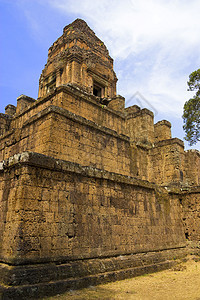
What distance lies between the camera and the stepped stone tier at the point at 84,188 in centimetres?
544

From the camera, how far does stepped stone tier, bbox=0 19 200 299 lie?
5.44 meters

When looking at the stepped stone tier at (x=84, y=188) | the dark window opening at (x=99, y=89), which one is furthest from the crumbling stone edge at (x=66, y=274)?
the dark window opening at (x=99, y=89)

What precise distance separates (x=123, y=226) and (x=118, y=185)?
1.32 meters

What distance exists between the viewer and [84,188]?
6938 millimetres

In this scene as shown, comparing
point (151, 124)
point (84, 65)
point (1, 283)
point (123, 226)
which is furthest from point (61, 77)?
point (1, 283)

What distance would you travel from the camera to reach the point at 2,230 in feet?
18.9

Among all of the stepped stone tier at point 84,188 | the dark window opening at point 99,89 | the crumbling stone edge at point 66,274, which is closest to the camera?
the crumbling stone edge at point 66,274

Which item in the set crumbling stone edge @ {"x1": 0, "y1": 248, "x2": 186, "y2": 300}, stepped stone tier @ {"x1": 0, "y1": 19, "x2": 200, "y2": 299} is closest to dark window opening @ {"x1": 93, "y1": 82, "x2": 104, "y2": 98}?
stepped stone tier @ {"x1": 0, "y1": 19, "x2": 200, "y2": 299}

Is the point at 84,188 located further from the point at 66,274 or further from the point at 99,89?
the point at 99,89

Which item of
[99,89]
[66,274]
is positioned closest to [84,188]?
[66,274]

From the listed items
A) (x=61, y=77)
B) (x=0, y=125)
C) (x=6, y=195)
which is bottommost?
(x=6, y=195)

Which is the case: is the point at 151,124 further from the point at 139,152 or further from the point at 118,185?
the point at 118,185

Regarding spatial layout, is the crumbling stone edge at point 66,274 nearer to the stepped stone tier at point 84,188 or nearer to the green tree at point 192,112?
the stepped stone tier at point 84,188

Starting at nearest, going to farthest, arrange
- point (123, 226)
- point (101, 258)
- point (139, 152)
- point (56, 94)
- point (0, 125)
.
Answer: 1. point (101, 258)
2. point (123, 226)
3. point (56, 94)
4. point (139, 152)
5. point (0, 125)
